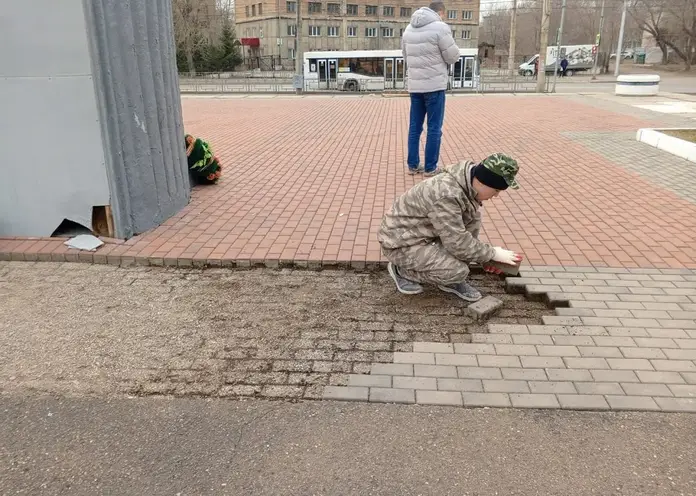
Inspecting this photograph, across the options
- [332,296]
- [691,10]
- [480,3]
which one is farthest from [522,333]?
[480,3]

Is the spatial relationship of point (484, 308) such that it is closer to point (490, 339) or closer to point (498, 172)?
point (490, 339)

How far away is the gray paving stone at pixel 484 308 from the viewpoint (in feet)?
12.4

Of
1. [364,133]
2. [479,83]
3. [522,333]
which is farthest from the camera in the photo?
[479,83]

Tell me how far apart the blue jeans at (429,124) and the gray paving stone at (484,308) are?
395 cm

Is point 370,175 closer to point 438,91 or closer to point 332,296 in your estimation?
point 438,91

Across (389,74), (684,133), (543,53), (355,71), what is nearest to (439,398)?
(684,133)

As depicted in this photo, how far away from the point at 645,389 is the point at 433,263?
1.48 meters

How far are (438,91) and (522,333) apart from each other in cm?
444

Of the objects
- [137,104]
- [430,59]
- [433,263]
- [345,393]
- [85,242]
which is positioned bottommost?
[345,393]

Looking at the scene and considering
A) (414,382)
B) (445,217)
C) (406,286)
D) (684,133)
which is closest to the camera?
(414,382)

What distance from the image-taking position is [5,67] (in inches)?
187

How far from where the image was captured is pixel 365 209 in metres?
6.10

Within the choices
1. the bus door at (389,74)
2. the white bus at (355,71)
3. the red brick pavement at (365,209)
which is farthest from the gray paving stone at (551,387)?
the bus door at (389,74)

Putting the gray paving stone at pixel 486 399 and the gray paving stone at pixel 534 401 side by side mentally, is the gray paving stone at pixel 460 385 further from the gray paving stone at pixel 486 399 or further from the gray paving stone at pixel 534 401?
the gray paving stone at pixel 534 401
